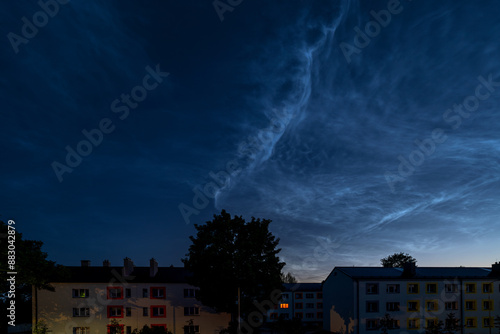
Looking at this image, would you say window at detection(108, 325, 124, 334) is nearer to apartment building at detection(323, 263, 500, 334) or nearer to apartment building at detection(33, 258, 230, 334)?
apartment building at detection(33, 258, 230, 334)

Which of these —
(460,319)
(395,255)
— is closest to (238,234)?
(460,319)

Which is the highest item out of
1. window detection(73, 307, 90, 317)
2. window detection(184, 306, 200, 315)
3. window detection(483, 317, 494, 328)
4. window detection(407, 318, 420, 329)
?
window detection(73, 307, 90, 317)

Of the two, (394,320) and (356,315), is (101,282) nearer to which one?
(356,315)

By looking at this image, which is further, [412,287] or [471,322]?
[471,322]

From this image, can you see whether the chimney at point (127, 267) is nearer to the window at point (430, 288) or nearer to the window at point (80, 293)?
the window at point (80, 293)

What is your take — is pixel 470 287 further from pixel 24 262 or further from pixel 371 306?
pixel 24 262

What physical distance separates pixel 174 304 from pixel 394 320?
112 ft

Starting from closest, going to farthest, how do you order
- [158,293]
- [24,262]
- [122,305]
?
[24,262]
[122,305]
[158,293]

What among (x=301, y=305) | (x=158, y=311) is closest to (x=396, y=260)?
(x=301, y=305)

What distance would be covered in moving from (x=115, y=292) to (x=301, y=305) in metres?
44.3

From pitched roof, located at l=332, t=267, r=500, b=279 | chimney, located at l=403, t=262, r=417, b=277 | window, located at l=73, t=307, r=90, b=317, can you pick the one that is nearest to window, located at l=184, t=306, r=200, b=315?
window, located at l=73, t=307, r=90, b=317

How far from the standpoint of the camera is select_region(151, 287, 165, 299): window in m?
47.6

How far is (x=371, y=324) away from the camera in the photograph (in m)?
48.5

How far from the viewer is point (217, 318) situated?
4819 centimetres
